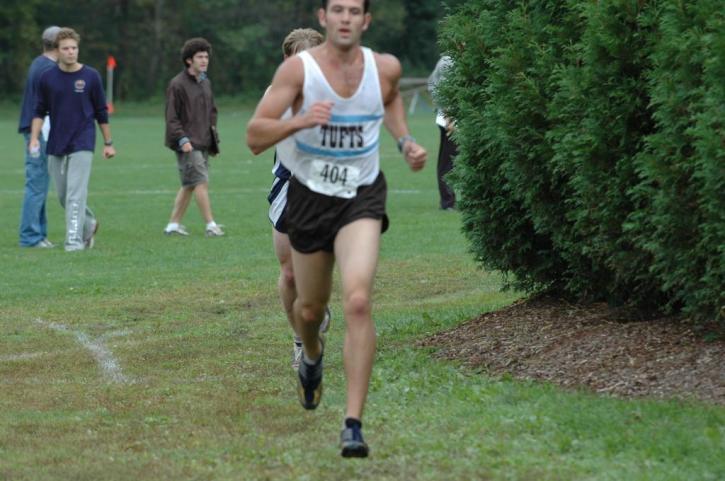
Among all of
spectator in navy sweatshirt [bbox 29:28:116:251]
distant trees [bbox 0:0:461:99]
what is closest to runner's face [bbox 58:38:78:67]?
spectator in navy sweatshirt [bbox 29:28:116:251]

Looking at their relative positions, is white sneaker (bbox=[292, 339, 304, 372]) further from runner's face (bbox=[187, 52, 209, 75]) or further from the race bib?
runner's face (bbox=[187, 52, 209, 75])

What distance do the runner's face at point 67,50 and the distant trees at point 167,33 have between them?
5147cm

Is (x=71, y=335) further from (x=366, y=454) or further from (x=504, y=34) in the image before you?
(x=366, y=454)

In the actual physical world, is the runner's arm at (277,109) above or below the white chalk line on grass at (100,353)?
above

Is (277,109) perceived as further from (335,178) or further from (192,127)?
(192,127)

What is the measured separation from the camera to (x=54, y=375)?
932cm

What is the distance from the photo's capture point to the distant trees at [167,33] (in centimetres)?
6662

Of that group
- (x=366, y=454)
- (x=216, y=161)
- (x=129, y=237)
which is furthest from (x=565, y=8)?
(x=216, y=161)

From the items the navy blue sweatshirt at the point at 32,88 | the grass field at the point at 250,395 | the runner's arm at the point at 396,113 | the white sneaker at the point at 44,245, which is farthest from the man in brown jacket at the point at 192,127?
the runner's arm at the point at 396,113

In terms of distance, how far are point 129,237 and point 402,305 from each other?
6457 millimetres

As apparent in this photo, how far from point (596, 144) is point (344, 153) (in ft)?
5.91

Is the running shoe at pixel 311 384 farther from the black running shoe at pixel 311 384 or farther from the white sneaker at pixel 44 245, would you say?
the white sneaker at pixel 44 245

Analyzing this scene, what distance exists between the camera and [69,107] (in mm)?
15812

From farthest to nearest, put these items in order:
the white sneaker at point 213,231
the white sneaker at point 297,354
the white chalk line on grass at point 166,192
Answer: the white chalk line on grass at point 166,192
the white sneaker at point 213,231
the white sneaker at point 297,354
